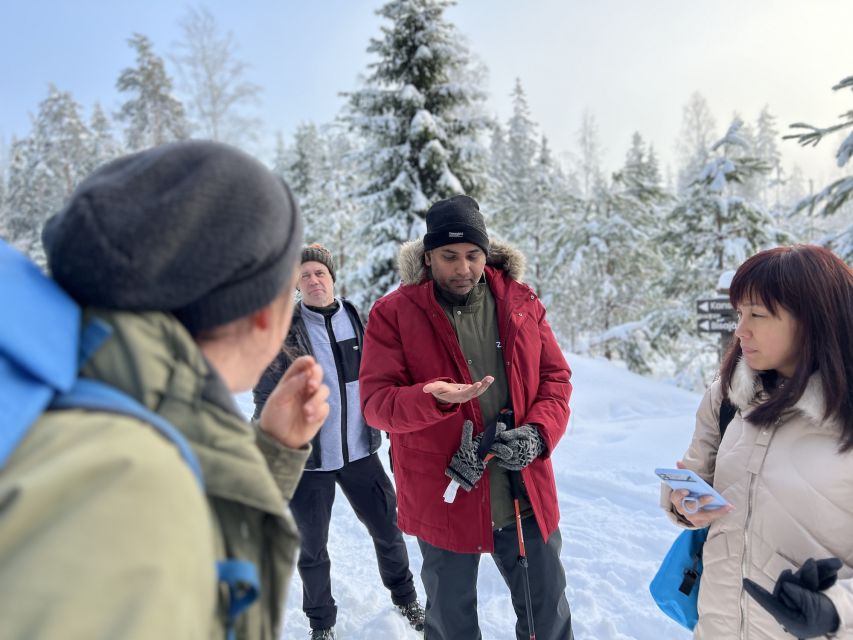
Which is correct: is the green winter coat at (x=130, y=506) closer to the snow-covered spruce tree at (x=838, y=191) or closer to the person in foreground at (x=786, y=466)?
the person in foreground at (x=786, y=466)

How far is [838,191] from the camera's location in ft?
24.8

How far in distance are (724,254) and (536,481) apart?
12091 mm

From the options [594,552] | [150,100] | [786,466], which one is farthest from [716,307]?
[150,100]

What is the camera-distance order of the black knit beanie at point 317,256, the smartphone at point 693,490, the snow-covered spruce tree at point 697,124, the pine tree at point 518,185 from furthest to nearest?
the snow-covered spruce tree at point 697,124, the pine tree at point 518,185, the black knit beanie at point 317,256, the smartphone at point 693,490

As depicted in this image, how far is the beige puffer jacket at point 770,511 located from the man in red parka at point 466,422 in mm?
672

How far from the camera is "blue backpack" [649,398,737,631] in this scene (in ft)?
7.09

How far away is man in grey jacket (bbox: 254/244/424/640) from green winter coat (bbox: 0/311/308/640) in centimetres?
255

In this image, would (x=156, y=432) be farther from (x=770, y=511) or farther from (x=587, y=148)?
(x=587, y=148)

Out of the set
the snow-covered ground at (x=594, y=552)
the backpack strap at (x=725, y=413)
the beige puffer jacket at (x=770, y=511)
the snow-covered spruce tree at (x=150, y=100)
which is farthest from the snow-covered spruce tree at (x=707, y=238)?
the snow-covered spruce tree at (x=150, y=100)

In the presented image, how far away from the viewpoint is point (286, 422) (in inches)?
50.4

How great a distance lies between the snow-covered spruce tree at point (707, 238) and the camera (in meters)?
12.1

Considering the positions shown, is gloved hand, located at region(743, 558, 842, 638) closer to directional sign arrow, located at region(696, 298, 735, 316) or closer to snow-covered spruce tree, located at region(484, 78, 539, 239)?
directional sign arrow, located at region(696, 298, 735, 316)

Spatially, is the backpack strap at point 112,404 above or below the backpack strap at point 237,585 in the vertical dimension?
above

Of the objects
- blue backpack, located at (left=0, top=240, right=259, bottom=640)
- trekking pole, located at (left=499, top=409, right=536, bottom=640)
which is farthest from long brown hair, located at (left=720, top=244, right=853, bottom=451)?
blue backpack, located at (left=0, top=240, right=259, bottom=640)
